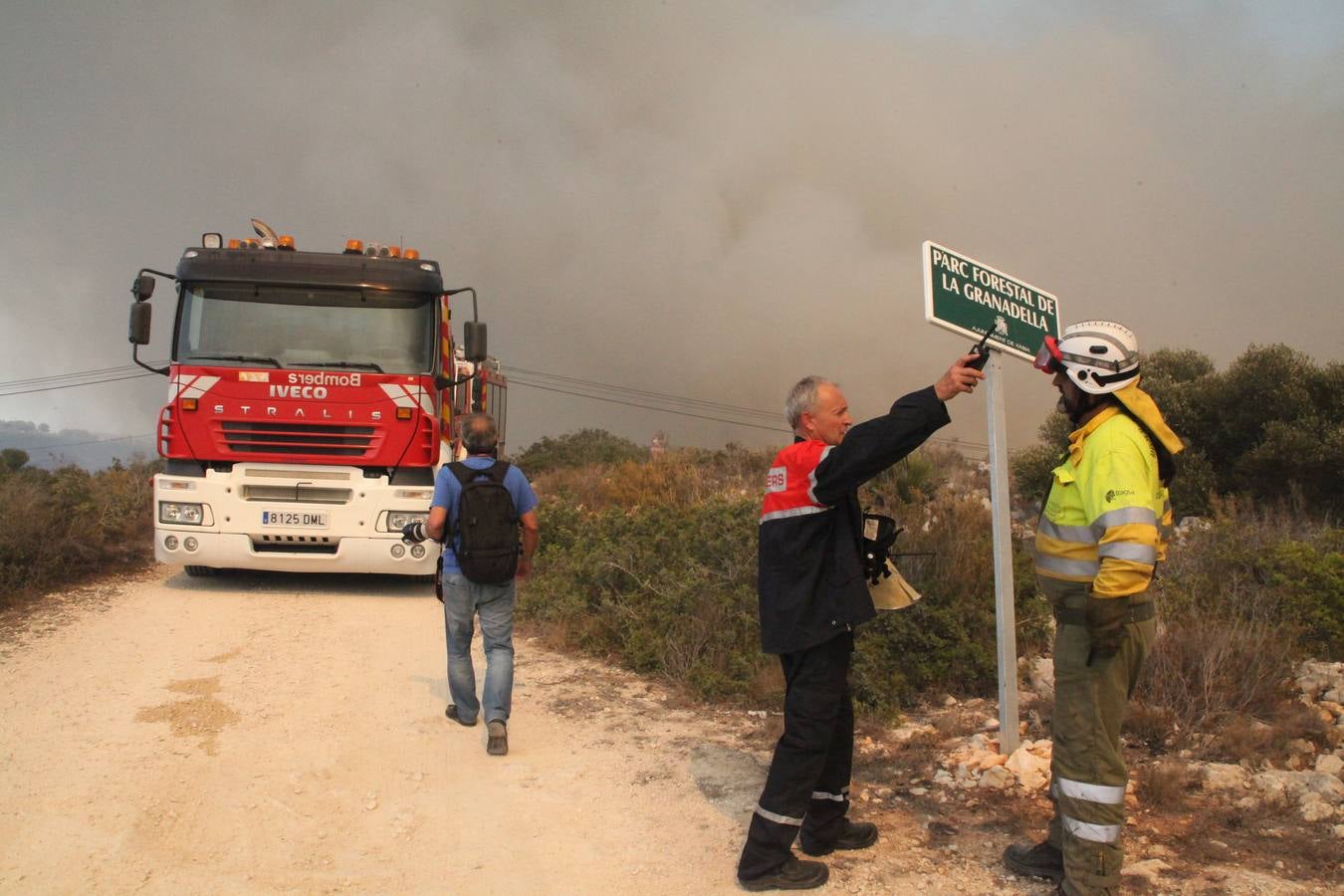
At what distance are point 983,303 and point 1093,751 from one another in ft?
8.23

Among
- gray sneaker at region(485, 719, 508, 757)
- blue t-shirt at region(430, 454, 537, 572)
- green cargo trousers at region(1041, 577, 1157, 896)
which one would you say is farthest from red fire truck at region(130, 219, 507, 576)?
green cargo trousers at region(1041, 577, 1157, 896)

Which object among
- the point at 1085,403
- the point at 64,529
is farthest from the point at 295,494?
the point at 1085,403

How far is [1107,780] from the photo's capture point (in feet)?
10.6

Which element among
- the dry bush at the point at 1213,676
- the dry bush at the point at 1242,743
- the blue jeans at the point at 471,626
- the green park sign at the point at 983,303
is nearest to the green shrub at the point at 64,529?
the blue jeans at the point at 471,626

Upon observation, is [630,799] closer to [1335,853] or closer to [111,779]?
[111,779]

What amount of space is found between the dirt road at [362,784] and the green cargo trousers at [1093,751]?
0.36 m

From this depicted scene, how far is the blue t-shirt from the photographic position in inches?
211

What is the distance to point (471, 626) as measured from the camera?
5512 millimetres

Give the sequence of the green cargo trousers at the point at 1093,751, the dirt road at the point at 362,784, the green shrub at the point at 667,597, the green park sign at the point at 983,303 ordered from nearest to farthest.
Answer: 1. the green cargo trousers at the point at 1093,751
2. the dirt road at the point at 362,784
3. the green park sign at the point at 983,303
4. the green shrub at the point at 667,597

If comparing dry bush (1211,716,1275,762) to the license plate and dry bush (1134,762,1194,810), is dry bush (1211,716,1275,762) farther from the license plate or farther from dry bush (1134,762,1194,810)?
the license plate

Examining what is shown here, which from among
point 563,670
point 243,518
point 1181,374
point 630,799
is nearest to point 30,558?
point 243,518

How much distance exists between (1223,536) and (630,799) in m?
4.96

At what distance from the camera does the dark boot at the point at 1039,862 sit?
11.6ft

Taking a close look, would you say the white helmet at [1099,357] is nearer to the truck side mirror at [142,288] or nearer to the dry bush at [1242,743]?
the dry bush at [1242,743]
